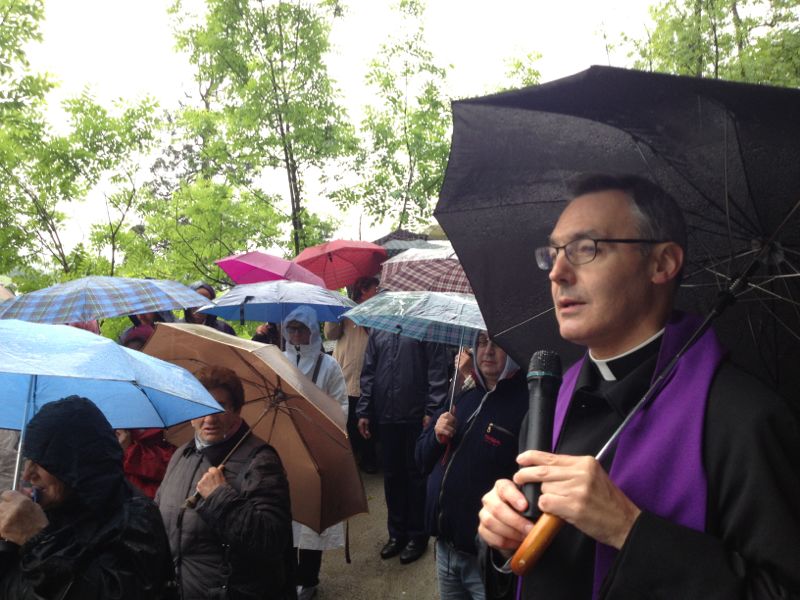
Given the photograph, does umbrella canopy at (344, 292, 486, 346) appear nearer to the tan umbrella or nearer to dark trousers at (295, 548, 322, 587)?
the tan umbrella

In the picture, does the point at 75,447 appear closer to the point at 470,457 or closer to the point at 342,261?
the point at 470,457

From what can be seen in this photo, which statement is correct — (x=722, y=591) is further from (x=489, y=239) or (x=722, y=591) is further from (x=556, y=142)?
(x=489, y=239)

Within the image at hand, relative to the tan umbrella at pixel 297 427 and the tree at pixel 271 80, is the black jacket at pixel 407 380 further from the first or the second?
the tree at pixel 271 80

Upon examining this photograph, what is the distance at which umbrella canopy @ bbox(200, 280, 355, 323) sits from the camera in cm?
557

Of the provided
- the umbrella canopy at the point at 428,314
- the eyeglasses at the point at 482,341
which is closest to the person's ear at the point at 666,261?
the umbrella canopy at the point at 428,314

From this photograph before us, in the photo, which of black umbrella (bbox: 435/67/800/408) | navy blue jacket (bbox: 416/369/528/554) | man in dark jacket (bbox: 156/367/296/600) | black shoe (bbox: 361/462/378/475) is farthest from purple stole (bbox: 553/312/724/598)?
black shoe (bbox: 361/462/378/475)

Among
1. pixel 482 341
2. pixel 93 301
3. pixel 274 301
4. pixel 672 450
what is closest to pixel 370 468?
pixel 274 301

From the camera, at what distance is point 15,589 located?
236cm

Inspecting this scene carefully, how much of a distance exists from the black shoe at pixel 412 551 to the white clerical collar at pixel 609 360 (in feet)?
14.2

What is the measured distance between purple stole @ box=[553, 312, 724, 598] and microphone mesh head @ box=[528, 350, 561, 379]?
8.8 inches

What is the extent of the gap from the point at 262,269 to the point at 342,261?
1767 millimetres

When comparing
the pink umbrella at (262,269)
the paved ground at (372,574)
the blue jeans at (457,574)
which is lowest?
the paved ground at (372,574)

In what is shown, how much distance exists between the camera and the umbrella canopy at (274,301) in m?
5.57

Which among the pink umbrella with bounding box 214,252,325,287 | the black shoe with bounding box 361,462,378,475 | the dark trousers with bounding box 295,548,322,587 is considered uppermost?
the pink umbrella with bounding box 214,252,325,287
